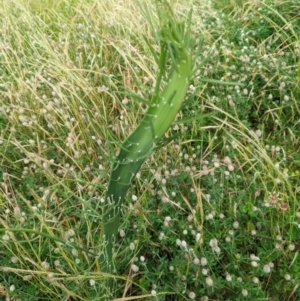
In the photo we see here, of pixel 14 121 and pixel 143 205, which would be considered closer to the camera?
pixel 143 205

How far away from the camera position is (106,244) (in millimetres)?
1194

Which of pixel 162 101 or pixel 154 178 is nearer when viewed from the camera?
pixel 162 101

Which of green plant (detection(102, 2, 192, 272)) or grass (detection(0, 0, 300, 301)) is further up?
green plant (detection(102, 2, 192, 272))

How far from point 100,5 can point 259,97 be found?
1190 mm

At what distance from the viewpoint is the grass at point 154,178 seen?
54.5 inches

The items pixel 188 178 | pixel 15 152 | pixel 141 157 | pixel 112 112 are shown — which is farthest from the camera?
pixel 112 112

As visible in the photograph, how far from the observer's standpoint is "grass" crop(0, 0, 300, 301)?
4.54 feet

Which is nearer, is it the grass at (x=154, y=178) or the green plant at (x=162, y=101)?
the green plant at (x=162, y=101)

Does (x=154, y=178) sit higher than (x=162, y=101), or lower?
lower

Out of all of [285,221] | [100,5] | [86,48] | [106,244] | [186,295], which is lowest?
[186,295]

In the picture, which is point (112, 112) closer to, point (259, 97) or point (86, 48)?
point (86, 48)

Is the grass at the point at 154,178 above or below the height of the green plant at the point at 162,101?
below

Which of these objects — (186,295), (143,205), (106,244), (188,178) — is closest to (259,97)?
(188,178)

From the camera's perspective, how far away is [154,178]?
1.65 meters
